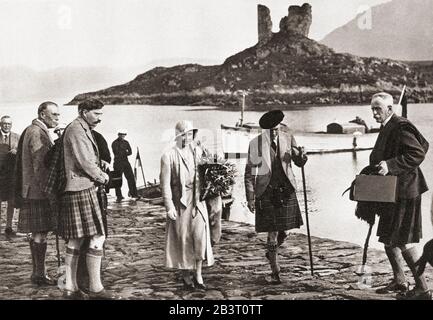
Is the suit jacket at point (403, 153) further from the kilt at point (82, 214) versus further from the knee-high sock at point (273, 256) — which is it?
the kilt at point (82, 214)

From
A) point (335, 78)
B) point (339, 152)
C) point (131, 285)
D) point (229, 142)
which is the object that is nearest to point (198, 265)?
point (131, 285)

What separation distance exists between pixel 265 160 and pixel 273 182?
22cm

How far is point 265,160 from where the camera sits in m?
5.54

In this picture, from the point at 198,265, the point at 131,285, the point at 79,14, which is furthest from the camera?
the point at 79,14

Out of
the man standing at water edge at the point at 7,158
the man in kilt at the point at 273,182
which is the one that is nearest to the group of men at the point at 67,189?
the man standing at water edge at the point at 7,158

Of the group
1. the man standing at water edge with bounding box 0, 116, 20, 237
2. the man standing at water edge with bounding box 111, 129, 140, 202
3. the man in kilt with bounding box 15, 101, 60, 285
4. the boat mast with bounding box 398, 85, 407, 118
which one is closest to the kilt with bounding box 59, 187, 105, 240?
the man in kilt with bounding box 15, 101, 60, 285

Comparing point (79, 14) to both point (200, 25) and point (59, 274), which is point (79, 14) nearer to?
point (200, 25)

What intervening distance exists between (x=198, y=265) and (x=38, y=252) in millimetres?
1593

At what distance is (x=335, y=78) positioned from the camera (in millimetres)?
6352

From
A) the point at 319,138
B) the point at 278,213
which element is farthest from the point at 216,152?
the point at 319,138

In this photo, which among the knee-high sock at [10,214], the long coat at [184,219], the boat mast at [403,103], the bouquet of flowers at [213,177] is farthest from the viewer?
the knee-high sock at [10,214]

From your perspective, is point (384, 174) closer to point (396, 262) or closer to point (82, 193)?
point (396, 262)

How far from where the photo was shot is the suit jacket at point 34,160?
5.66 metres

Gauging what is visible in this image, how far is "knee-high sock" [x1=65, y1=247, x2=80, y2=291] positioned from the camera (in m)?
5.48
